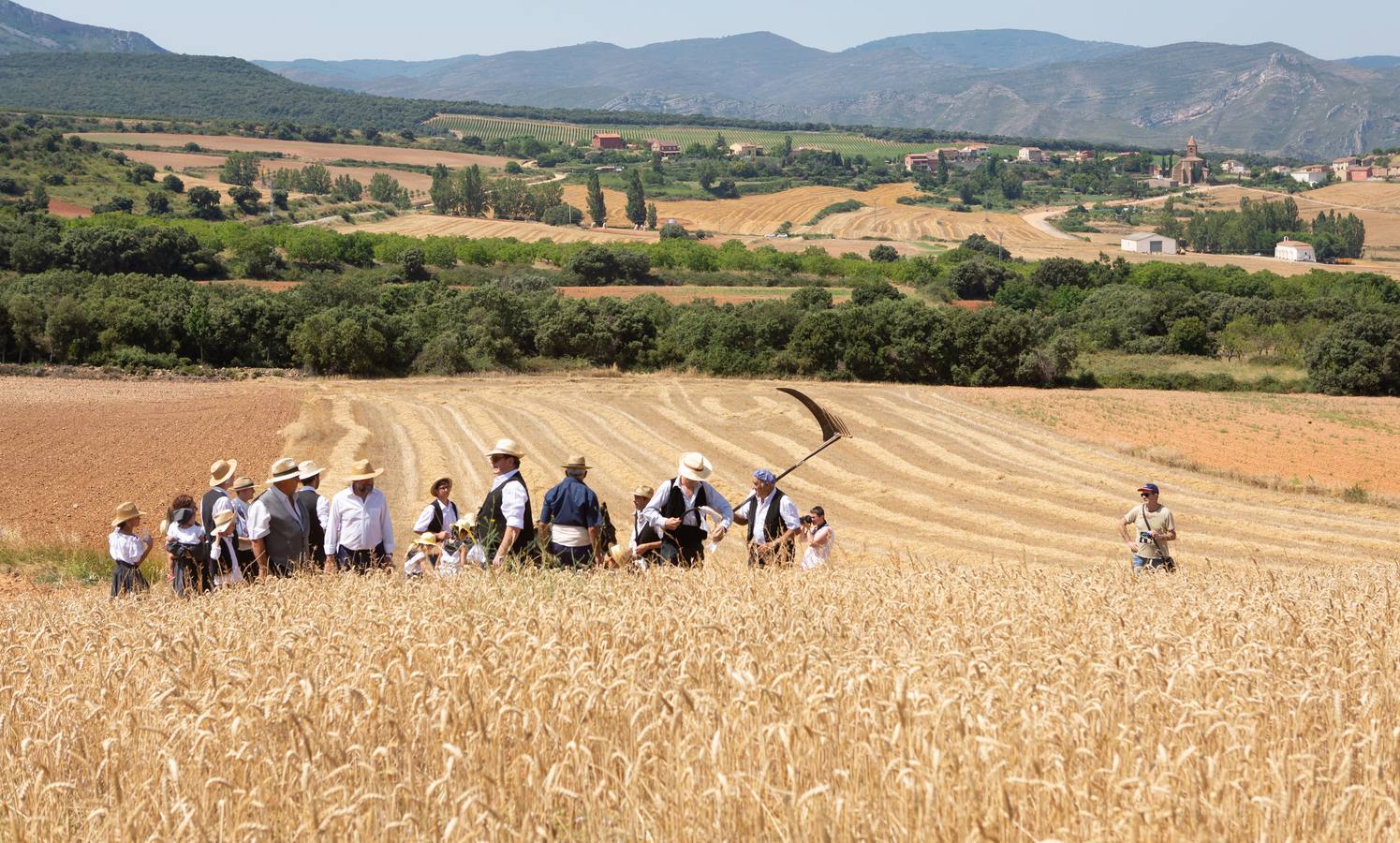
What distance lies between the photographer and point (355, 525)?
10.5 m

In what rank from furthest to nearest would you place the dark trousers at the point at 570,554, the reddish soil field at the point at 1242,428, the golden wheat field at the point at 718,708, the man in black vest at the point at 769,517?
the reddish soil field at the point at 1242,428 → the man in black vest at the point at 769,517 → the dark trousers at the point at 570,554 → the golden wheat field at the point at 718,708

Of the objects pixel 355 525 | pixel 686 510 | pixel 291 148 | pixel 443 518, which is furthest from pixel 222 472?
pixel 291 148

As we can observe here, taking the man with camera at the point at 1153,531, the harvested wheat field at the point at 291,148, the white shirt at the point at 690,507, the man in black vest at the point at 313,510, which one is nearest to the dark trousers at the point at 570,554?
the white shirt at the point at 690,507

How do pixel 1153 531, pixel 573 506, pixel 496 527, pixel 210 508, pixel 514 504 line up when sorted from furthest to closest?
1. pixel 1153 531
2. pixel 210 508
3. pixel 496 527
4. pixel 573 506
5. pixel 514 504

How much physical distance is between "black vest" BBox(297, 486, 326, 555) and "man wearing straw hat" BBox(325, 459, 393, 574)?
470mm

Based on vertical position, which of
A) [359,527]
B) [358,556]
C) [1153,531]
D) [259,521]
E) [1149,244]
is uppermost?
[259,521]

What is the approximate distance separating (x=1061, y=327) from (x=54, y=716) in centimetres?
5792

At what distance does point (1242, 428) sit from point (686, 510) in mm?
29498

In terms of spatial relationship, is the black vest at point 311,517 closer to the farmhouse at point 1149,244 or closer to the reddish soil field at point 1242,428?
the reddish soil field at point 1242,428

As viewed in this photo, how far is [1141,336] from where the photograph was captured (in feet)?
182

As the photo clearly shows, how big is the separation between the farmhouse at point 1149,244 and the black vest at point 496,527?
12329 cm

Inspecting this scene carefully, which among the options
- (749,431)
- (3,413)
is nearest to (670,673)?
(749,431)

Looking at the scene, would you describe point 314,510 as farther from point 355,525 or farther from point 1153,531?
point 1153,531

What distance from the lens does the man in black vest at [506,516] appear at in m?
9.61
